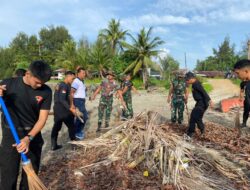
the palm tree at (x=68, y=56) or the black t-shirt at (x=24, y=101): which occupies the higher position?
the palm tree at (x=68, y=56)

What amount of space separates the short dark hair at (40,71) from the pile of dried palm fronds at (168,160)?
1.96 metres

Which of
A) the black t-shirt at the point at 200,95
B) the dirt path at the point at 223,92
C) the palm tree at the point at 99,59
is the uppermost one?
the palm tree at the point at 99,59

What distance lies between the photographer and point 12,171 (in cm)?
314

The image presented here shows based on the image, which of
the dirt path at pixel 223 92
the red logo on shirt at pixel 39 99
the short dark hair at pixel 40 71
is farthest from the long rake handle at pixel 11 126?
the dirt path at pixel 223 92

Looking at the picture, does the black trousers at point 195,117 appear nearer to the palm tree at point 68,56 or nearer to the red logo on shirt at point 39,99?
the red logo on shirt at point 39,99

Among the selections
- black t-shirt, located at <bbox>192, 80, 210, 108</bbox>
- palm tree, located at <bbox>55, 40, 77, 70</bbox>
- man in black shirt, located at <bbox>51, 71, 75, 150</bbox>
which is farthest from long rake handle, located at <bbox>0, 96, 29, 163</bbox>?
palm tree, located at <bbox>55, 40, 77, 70</bbox>

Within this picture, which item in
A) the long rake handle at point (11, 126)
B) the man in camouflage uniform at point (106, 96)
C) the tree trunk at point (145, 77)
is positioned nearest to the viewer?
the long rake handle at point (11, 126)

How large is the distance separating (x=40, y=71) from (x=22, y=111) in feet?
1.74

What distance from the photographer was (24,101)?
10.2 ft

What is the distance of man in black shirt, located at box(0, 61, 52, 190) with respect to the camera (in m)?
3.05

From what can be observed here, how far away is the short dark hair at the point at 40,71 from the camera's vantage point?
116 inches

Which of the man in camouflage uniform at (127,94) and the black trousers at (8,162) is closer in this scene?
the black trousers at (8,162)

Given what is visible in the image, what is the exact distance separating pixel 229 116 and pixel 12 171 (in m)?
9.36

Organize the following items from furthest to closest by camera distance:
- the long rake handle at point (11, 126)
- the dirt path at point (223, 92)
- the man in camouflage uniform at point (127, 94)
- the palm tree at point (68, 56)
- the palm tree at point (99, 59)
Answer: the palm tree at point (68, 56) < the palm tree at point (99, 59) < the dirt path at point (223, 92) < the man in camouflage uniform at point (127, 94) < the long rake handle at point (11, 126)
